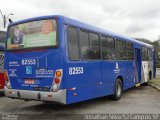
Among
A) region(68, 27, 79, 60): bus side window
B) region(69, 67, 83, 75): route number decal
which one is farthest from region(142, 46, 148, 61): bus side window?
region(68, 27, 79, 60): bus side window

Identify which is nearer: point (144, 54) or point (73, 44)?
point (73, 44)

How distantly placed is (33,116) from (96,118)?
192 cm

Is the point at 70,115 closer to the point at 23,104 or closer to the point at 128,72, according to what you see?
the point at 23,104

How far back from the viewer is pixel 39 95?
8969 millimetres

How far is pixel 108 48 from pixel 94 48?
1.41 meters

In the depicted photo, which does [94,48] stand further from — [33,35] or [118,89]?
[118,89]

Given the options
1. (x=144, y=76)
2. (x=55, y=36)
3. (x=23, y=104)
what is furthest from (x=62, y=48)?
(x=144, y=76)

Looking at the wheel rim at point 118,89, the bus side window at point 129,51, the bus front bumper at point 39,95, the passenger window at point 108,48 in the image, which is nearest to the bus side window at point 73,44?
the bus front bumper at point 39,95

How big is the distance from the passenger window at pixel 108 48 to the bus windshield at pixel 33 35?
2.88 metres

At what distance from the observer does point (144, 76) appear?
1770 cm

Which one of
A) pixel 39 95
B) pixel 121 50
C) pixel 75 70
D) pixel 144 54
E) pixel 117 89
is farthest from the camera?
pixel 144 54

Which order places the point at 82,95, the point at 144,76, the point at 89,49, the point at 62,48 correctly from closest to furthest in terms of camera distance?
1. the point at 62,48
2. the point at 82,95
3. the point at 89,49
4. the point at 144,76

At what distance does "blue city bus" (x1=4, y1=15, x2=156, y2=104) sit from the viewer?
8.81 m

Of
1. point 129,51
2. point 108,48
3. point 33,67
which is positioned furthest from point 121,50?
point 33,67
